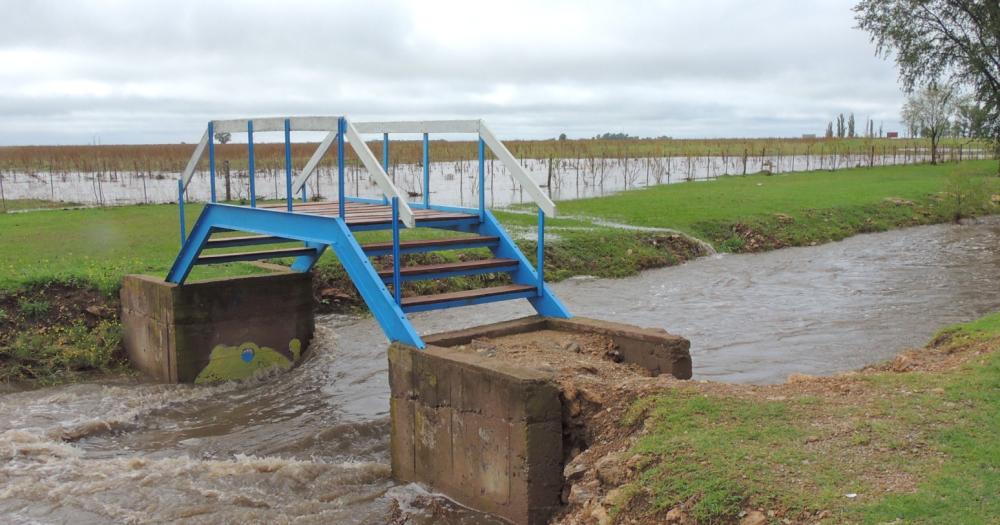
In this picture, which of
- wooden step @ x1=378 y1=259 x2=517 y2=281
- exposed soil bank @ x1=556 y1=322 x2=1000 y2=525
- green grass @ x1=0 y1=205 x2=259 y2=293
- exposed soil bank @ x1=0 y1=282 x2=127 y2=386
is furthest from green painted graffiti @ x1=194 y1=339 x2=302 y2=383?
exposed soil bank @ x1=556 y1=322 x2=1000 y2=525

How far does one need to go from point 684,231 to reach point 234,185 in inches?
1085

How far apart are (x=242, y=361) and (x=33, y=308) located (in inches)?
125

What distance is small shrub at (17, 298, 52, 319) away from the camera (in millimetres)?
12961

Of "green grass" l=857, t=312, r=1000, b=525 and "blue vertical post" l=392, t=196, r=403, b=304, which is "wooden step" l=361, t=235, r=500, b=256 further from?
"green grass" l=857, t=312, r=1000, b=525

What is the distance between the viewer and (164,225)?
21453 mm

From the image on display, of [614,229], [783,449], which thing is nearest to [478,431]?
[783,449]

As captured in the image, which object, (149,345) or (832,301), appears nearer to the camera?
(149,345)

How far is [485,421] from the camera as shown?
7406 mm

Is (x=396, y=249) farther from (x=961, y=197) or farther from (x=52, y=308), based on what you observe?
(x=961, y=197)

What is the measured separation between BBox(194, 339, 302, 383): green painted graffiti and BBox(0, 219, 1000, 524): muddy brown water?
0.32 metres

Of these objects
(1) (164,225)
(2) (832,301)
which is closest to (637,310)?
(2) (832,301)

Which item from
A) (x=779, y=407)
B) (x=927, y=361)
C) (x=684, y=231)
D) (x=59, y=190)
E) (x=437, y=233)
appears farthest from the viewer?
(x=59, y=190)

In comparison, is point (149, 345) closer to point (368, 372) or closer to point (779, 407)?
point (368, 372)

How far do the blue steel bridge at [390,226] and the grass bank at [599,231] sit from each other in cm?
318
